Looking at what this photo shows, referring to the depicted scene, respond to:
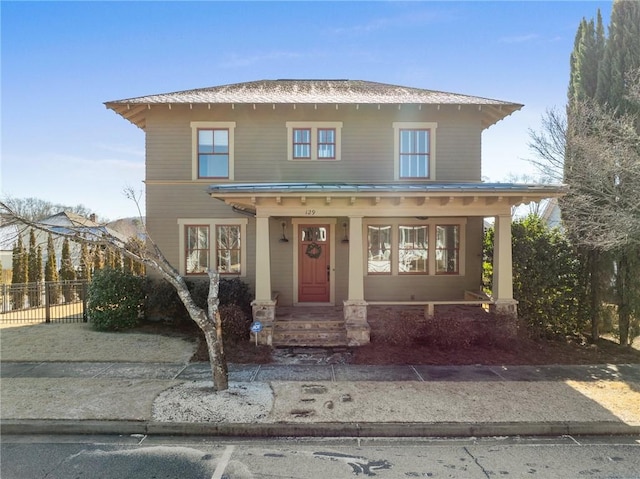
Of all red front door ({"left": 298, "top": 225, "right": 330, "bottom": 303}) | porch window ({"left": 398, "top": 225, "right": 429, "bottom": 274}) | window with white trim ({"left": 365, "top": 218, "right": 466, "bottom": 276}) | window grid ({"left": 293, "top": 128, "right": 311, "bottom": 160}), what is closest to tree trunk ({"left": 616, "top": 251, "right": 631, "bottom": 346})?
window with white trim ({"left": 365, "top": 218, "right": 466, "bottom": 276})

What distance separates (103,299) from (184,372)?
4.67 metres

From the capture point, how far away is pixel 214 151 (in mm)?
11602

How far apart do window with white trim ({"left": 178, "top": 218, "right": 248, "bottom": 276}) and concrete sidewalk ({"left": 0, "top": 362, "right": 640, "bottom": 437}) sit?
4.26 m

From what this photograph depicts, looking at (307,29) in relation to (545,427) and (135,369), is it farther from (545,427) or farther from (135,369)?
(545,427)

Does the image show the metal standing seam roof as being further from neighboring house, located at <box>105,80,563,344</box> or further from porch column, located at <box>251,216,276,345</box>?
neighboring house, located at <box>105,80,563,344</box>

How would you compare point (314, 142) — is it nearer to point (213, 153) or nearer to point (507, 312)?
point (213, 153)

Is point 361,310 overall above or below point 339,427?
above


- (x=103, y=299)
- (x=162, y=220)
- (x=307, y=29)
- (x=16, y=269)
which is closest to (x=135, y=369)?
(x=103, y=299)

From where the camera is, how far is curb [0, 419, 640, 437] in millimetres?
5051

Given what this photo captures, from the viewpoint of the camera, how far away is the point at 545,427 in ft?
16.7

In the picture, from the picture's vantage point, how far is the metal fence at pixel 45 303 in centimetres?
1173

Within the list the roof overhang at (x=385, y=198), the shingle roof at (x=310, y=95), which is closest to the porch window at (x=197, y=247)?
the roof overhang at (x=385, y=198)

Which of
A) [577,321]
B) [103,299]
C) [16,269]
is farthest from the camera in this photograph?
[16,269]

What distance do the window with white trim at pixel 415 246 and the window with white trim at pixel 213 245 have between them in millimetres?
4063
